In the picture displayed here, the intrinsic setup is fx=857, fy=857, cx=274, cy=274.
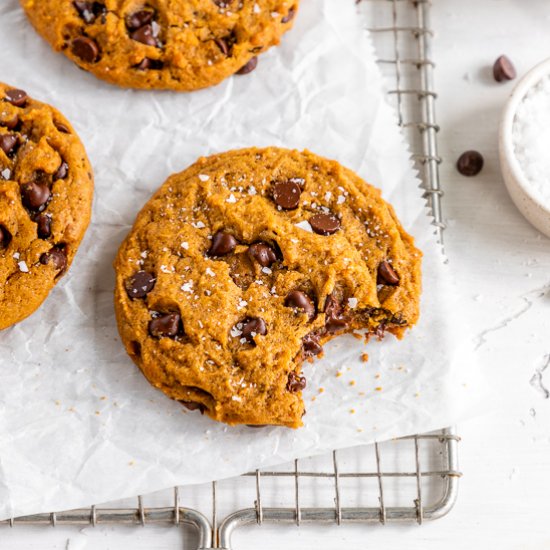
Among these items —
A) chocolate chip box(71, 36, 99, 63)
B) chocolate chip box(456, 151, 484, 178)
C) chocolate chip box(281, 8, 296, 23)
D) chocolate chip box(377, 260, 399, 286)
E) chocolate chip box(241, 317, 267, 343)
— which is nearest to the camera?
chocolate chip box(241, 317, 267, 343)

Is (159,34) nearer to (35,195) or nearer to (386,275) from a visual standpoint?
(35,195)

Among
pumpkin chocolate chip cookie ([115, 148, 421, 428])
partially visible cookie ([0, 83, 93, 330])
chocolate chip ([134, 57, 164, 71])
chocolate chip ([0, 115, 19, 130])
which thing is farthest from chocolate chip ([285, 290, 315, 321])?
chocolate chip ([0, 115, 19, 130])

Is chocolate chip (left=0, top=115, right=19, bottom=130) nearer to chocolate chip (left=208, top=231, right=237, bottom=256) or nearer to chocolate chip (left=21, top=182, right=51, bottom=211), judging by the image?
chocolate chip (left=21, top=182, right=51, bottom=211)

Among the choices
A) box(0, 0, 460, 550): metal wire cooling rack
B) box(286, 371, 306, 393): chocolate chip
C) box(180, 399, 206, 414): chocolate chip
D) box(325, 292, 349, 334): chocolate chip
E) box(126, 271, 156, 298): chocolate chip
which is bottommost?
box(0, 0, 460, 550): metal wire cooling rack

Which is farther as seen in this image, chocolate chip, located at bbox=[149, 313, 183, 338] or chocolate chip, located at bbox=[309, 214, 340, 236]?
chocolate chip, located at bbox=[309, 214, 340, 236]

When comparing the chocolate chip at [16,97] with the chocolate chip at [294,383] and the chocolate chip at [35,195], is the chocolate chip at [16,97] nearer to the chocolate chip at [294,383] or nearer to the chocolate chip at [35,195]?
the chocolate chip at [35,195]

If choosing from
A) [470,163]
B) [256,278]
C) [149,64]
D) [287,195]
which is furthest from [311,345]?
[149,64]

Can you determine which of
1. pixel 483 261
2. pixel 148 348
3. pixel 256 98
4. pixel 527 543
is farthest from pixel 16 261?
pixel 527 543
